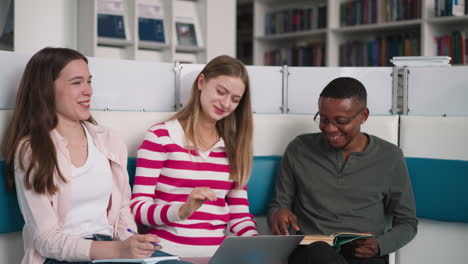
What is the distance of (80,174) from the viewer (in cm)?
165

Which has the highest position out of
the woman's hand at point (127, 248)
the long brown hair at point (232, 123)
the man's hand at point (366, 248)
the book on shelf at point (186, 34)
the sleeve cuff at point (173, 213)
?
the book on shelf at point (186, 34)

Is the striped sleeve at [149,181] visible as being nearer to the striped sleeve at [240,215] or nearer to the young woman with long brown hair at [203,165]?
the young woman with long brown hair at [203,165]

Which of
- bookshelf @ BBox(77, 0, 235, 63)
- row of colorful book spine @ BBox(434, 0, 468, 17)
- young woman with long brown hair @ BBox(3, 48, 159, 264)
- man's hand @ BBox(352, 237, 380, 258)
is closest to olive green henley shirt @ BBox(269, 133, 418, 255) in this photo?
man's hand @ BBox(352, 237, 380, 258)

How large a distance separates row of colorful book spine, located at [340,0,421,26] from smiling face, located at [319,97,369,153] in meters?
2.96

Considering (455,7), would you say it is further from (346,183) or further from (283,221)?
(283,221)

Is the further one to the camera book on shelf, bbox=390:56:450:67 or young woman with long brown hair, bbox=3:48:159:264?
book on shelf, bbox=390:56:450:67

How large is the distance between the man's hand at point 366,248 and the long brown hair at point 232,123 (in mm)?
452

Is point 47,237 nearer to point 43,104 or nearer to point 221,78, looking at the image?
point 43,104

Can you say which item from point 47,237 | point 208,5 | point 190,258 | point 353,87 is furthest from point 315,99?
point 208,5

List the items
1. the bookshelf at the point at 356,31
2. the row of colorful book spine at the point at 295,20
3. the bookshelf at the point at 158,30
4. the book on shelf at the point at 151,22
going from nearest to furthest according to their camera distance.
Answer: the bookshelf at the point at 158,30 → the bookshelf at the point at 356,31 → the book on shelf at the point at 151,22 → the row of colorful book spine at the point at 295,20

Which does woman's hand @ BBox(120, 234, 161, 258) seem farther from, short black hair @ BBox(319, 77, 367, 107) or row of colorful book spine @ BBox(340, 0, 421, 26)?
row of colorful book spine @ BBox(340, 0, 421, 26)

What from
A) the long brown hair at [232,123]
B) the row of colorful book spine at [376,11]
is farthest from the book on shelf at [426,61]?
the row of colorful book spine at [376,11]

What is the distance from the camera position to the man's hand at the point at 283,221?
1.89 m

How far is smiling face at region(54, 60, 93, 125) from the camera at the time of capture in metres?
1.67
